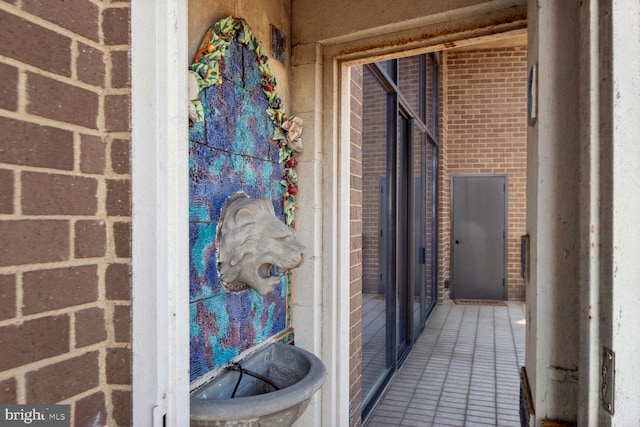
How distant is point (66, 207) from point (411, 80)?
5.21 metres

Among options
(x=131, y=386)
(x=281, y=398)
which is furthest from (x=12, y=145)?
(x=281, y=398)

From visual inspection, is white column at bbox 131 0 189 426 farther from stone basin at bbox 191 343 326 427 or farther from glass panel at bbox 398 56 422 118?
glass panel at bbox 398 56 422 118

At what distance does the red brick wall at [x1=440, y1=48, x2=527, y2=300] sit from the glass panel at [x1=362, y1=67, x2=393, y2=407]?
10.5 ft

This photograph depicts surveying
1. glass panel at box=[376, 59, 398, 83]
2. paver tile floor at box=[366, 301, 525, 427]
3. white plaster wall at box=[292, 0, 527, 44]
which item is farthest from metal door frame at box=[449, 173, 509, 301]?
white plaster wall at box=[292, 0, 527, 44]

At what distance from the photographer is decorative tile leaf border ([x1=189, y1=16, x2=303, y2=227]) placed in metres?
1.48

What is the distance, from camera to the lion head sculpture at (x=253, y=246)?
1544 mm

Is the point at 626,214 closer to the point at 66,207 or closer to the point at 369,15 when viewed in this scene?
the point at 66,207

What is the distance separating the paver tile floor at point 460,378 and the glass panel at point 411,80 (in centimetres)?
291

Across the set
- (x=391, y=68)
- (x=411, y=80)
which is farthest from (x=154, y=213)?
(x=411, y=80)

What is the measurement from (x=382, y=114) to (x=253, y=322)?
277 cm

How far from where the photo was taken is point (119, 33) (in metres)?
0.98

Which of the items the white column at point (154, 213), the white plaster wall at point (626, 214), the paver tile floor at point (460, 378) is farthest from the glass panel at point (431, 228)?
the white column at point (154, 213)

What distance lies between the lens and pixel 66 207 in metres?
0.90

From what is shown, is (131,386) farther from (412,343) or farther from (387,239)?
(412,343)
